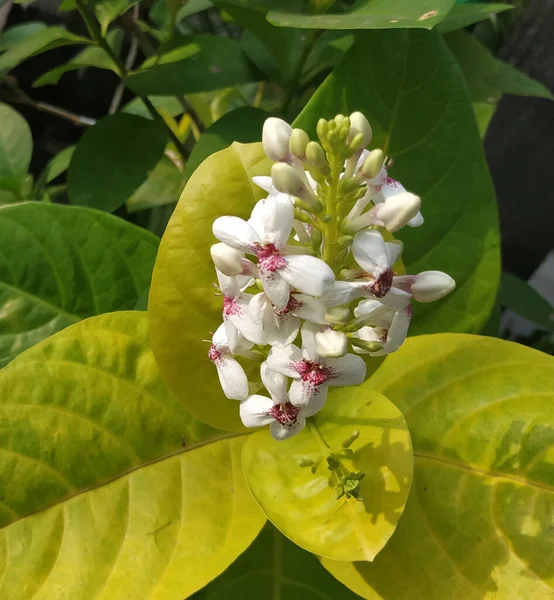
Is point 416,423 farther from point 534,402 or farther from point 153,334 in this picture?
point 153,334

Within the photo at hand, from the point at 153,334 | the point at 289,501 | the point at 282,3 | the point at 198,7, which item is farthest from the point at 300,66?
the point at 289,501

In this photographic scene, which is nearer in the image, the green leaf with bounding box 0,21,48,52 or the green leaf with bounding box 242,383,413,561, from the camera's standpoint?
the green leaf with bounding box 242,383,413,561

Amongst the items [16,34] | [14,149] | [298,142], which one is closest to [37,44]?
[14,149]

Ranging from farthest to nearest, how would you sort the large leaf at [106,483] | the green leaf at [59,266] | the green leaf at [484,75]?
1. the green leaf at [484,75]
2. the green leaf at [59,266]
3. the large leaf at [106,483]

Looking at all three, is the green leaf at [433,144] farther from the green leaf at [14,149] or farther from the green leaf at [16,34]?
the green leaf at [16,34]

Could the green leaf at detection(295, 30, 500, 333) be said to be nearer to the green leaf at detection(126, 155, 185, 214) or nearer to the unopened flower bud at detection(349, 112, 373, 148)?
the unopened flower bud at detection(349, 112, 373, 148)

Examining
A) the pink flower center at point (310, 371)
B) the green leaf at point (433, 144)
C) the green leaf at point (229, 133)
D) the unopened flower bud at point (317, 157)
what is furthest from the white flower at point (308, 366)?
the green leaf at point (229, 133)

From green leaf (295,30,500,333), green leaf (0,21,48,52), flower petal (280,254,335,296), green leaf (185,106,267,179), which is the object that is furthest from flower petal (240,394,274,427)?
green leaf (0,21,48,52)
